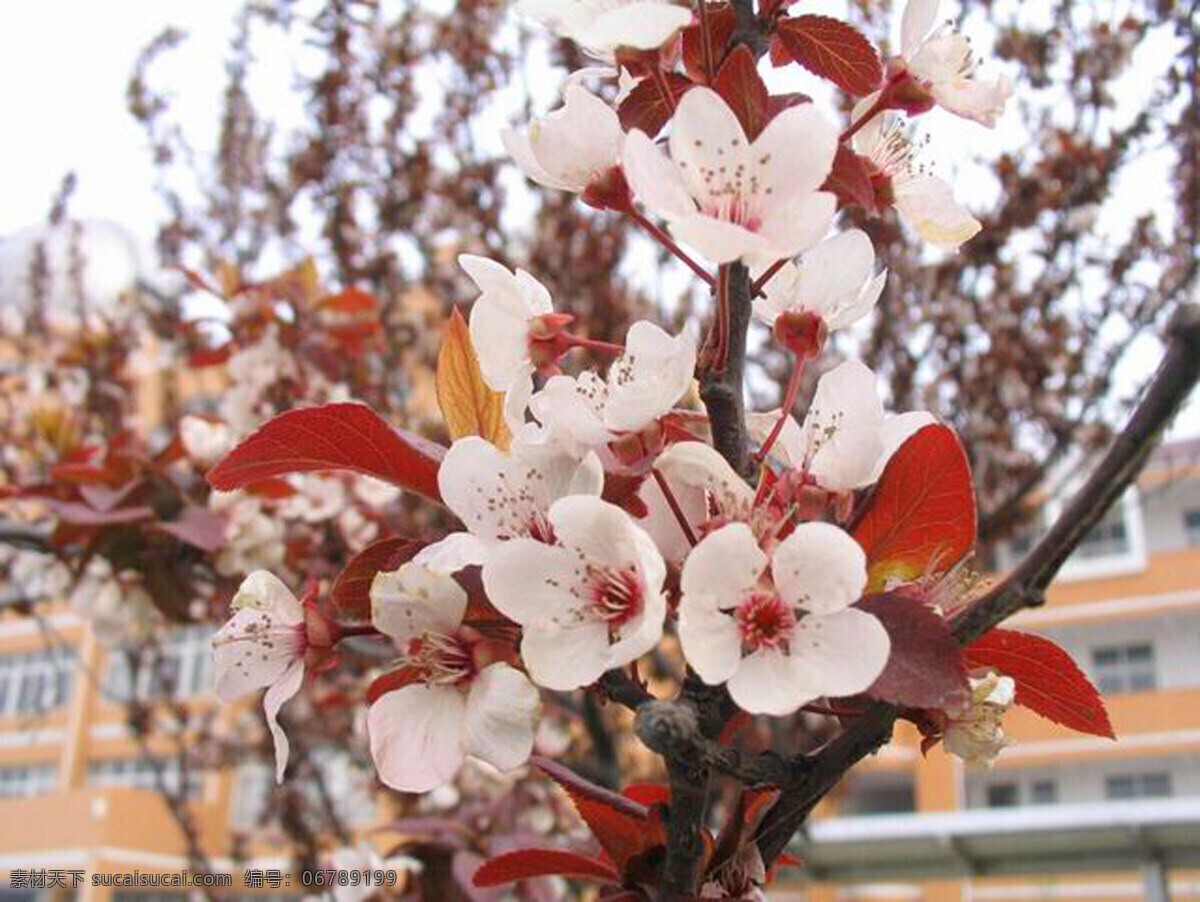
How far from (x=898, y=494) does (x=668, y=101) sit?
266mm

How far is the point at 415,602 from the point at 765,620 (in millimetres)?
188

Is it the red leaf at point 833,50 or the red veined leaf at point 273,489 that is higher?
the red leaf at point 833,50

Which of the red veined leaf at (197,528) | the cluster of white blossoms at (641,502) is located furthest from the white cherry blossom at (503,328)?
the red veined leaf at (197,528)

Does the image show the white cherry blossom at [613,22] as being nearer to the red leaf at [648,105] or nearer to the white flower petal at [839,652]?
the red leaf at [648,105]

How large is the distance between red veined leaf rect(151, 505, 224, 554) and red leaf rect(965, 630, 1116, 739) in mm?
1251

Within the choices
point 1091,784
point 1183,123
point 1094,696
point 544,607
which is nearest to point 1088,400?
point 1183,123

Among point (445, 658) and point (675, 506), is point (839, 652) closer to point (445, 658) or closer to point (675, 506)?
point (675, 506)

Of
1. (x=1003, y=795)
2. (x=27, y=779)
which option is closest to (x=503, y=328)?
(x=1003, y=795)

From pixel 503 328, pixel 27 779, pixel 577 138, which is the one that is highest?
pixel 577 138

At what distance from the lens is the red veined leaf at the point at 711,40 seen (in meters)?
0.68

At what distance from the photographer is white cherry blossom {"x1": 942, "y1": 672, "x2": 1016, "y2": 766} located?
611mm

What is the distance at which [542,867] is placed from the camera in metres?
0.76

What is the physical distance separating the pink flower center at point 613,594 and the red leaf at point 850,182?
250 millimetres

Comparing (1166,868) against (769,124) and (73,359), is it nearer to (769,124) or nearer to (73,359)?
(73,359)
